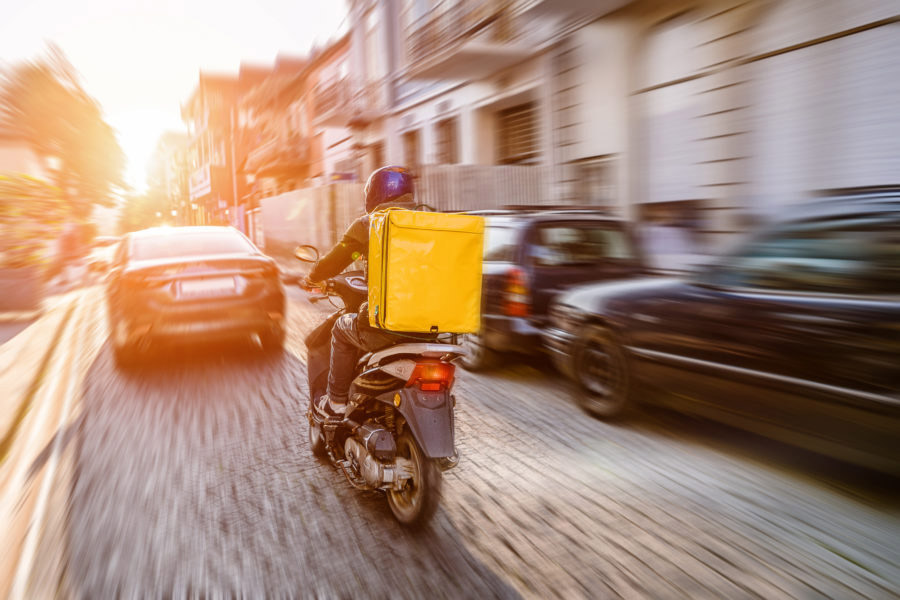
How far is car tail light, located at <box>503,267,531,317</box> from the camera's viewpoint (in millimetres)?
6344

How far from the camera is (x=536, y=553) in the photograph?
310 centimetres

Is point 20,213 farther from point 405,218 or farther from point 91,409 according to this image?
point 405,218

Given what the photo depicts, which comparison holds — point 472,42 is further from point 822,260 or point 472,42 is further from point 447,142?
point 822,260

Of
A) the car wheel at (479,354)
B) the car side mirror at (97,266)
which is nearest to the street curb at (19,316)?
the car side mirror at (97,266)

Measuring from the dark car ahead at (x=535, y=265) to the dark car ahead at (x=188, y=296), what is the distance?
239 centimetres

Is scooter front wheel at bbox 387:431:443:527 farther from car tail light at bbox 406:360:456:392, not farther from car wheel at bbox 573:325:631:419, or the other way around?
car wheel at bbox 573:325:631:419

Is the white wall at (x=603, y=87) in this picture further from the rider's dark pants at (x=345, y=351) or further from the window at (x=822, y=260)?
the rider's dark pants at (x=345, y=351)

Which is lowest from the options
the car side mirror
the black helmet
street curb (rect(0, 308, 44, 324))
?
street curb (rect(0, 308, 44, 324))

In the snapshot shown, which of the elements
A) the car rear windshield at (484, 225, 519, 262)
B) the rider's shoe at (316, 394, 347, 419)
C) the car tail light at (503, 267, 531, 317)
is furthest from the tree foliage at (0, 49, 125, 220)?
the rider's shoe at (316, 394, 347, 419)

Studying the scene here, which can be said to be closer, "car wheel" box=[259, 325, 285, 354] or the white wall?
"car wheel" box=[259, 325, 285, 354]

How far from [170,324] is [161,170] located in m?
104

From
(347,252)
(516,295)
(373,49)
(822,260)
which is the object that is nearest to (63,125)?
(373,49)

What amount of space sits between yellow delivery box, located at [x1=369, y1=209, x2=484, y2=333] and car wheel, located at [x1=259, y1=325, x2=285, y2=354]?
4.75 m

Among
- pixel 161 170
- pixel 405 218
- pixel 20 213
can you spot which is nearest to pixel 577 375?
pixel 405 218
